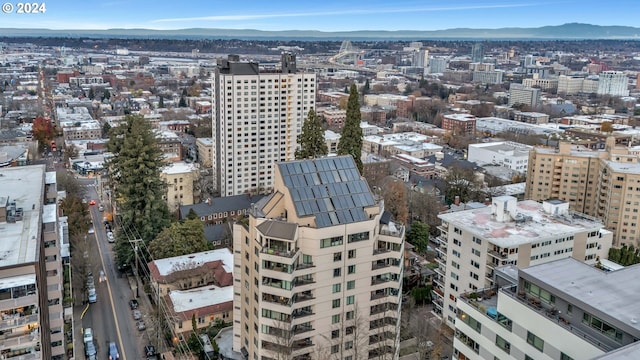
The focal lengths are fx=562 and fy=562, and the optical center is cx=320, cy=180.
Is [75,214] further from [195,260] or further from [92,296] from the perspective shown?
[195,260]

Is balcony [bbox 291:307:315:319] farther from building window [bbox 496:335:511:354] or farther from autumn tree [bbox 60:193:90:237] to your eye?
autumn tree [bbox 60:193:90:237]

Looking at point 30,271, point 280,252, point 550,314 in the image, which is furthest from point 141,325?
point 550,314

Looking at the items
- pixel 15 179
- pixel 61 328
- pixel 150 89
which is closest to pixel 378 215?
pixel 61 328

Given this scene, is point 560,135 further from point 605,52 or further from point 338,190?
point 605,52

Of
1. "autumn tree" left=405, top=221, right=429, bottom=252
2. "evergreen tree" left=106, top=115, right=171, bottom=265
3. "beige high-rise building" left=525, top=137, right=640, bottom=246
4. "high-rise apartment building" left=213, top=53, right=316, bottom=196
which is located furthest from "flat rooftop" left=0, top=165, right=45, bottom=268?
"beige high-rise building" left=525, top=137, right=640, bottom=246

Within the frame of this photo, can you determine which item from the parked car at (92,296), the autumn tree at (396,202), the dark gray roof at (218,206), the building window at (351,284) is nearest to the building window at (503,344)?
the building window at (351,284)

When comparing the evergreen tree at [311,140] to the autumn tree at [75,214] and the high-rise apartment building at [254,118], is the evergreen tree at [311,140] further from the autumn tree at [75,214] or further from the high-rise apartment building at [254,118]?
the high-rise apartment building at [254,118]
